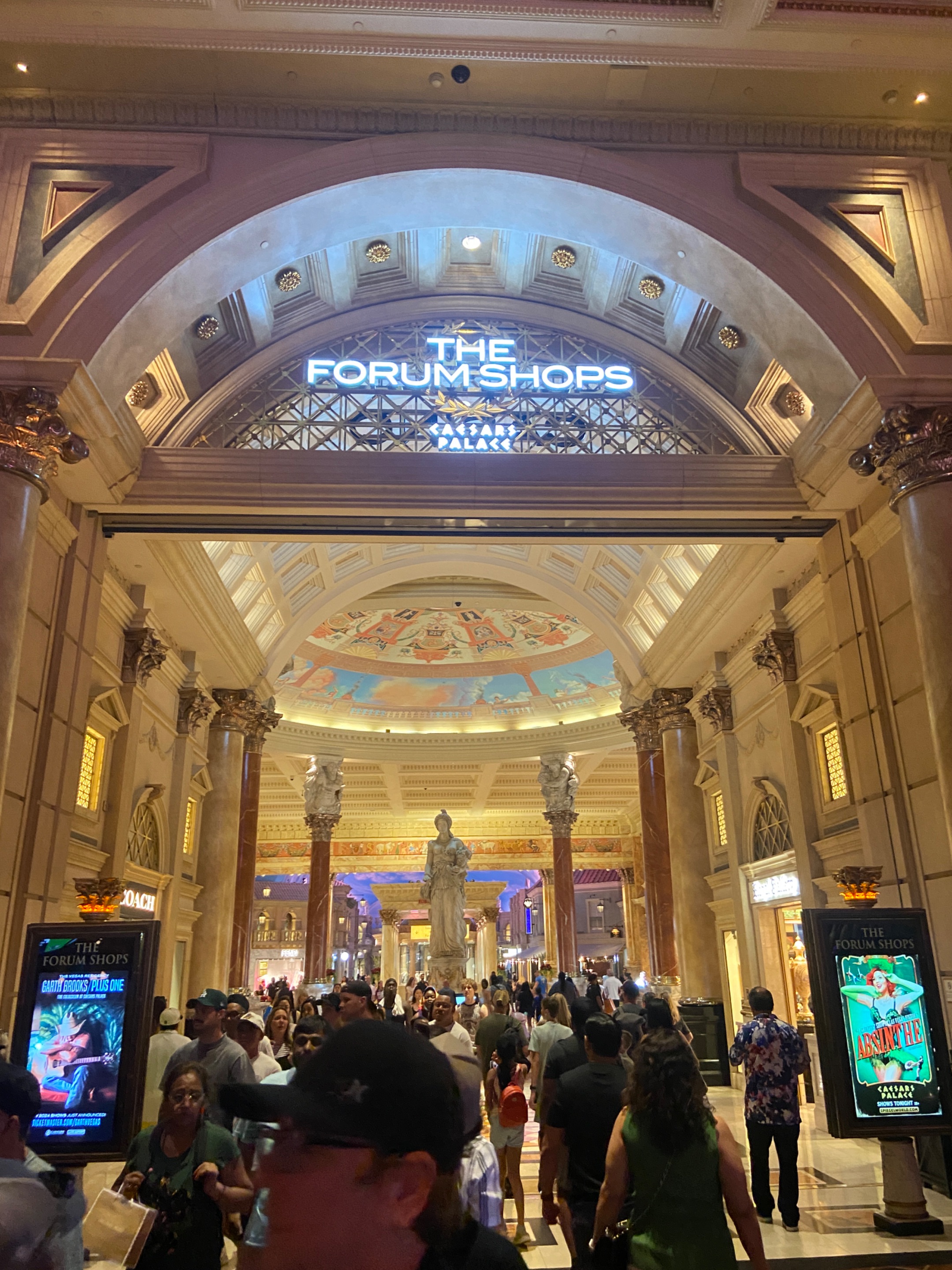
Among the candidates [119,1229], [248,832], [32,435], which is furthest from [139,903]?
[119,1229]

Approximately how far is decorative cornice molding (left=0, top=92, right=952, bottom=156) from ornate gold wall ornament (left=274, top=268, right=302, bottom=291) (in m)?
1.87

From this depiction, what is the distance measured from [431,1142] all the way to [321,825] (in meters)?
24.8

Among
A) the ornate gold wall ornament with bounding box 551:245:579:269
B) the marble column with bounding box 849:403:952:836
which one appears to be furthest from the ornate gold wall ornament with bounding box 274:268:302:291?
the marble column with bounding box 849:403:952:836

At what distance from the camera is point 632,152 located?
928 cm

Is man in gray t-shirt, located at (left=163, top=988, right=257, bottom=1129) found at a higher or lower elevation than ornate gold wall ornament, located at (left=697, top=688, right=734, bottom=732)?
lower

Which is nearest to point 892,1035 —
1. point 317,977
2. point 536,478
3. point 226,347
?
point 536,478

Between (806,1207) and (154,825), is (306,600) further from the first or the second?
(806,1207)

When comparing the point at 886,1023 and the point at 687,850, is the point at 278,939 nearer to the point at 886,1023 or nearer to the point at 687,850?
the point at 687,850

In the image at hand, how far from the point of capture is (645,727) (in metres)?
17.2

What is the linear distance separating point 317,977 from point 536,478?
15661mm

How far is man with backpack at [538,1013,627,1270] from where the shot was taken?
3.87 meters

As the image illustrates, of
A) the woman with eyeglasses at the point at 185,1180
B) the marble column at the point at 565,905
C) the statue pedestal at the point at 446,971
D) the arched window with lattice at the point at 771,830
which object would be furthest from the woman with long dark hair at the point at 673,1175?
the marble column at the point at 565,905

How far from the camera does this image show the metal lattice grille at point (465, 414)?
10.3 m

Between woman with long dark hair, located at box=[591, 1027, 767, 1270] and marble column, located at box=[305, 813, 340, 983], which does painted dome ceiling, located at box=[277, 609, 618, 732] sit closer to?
marble column, located at box=[305, 813, 340, 983]
